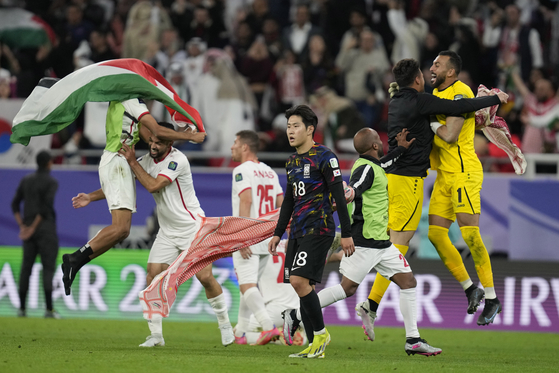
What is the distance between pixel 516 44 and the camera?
590 inches

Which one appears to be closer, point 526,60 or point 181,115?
point 181,115

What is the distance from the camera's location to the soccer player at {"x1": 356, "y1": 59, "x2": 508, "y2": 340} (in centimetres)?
794

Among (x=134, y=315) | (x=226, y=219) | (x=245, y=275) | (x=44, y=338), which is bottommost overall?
(x=134, y=315)

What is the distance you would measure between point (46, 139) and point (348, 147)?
5484mm

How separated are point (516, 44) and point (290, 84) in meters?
4.48

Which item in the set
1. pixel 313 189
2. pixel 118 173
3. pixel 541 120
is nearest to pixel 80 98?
pixel 118 173

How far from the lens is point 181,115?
8.50 metres

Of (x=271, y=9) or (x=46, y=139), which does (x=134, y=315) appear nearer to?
(x=46, y=139)

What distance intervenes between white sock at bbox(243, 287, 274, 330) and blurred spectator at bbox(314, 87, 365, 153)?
5.68m

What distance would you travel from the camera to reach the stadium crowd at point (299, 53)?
14.4 m

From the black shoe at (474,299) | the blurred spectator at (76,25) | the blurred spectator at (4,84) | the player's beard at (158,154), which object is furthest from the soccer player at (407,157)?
the blurred spectator at (76,25)

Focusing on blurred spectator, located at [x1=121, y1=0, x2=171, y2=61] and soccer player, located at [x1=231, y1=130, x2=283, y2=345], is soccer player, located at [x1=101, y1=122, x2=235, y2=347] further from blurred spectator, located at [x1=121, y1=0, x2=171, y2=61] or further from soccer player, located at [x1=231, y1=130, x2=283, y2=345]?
blurred spectator, located at [x1=121, y1=0, x2=171, y2=61]

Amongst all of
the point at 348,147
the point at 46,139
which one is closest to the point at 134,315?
the point at 46,139

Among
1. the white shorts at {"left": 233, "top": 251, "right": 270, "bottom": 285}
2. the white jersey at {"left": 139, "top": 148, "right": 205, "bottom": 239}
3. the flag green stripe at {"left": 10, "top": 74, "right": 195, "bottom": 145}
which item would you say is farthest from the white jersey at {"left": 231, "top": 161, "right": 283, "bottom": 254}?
the flag green stripe at {"left": 10, "top": 74, "right": 195, "bottom": 145}
